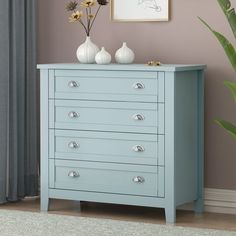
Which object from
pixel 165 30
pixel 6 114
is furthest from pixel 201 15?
pixel 6 114

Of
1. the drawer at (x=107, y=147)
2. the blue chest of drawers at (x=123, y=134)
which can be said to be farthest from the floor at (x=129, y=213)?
the drawer at (x=107, y=147)

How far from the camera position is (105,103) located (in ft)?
17.1

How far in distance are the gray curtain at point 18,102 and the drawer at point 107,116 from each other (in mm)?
438

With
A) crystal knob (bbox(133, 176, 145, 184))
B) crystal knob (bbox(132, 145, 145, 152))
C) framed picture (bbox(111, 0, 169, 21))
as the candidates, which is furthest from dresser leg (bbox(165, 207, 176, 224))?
framed picture (bbox(111, 0, 169, 21))

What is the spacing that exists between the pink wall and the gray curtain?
1.79 ft

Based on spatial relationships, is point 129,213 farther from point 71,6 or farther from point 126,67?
point 71,6

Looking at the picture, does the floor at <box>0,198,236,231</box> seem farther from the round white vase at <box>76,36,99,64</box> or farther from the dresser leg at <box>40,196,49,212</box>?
the round white vase at <box>76,36,99,64</box>

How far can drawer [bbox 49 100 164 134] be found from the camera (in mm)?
5094

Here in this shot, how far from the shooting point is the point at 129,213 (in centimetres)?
544

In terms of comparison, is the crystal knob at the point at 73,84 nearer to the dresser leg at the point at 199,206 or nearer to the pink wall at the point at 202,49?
the pink wall at the point at 202,49

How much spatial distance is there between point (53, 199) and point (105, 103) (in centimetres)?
99

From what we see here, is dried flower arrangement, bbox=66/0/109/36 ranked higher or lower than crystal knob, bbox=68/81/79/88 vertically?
higher

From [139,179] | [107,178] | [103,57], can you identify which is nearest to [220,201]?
[139,179]

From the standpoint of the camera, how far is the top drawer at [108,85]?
5.07m
